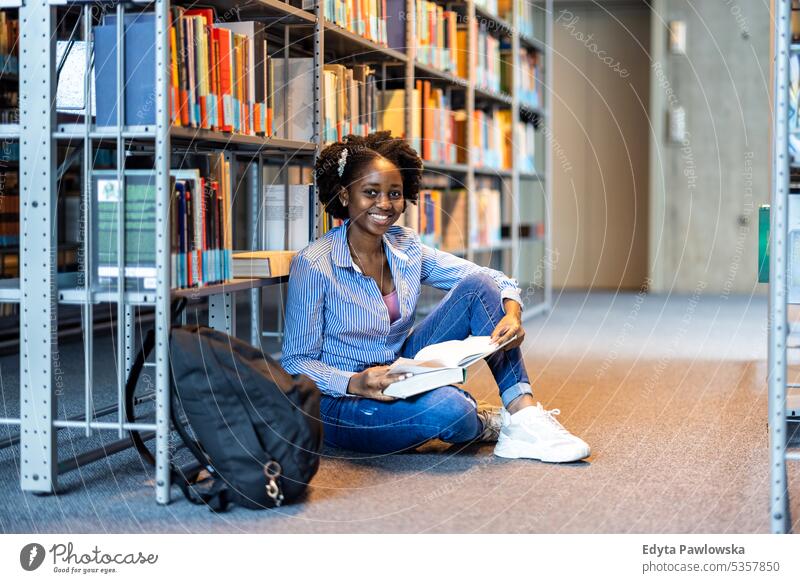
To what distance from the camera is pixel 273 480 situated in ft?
7.44

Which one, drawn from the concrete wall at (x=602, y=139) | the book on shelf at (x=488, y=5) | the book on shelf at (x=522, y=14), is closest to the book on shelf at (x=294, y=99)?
the book on shelf at (x=488, y=5)

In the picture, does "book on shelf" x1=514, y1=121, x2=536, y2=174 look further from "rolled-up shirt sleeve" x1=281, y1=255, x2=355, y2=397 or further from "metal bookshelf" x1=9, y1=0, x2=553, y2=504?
"metal bookshelf" x1=9, y1=0, x2=553, y2=504

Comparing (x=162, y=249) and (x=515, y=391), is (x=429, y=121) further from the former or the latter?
→ (x=162, y=249)

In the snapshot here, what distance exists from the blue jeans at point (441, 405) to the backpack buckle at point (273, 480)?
1.49ft

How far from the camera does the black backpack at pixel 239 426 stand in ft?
7.48

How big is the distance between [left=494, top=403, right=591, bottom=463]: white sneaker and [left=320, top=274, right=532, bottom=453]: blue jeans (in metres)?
0.06

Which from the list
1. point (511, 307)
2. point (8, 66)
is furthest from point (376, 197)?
point (8, 66)

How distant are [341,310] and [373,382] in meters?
0.26

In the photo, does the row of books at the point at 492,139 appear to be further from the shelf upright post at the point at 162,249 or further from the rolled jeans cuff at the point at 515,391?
the shelf upright post at the point at 162,249

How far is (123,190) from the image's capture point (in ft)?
7.56

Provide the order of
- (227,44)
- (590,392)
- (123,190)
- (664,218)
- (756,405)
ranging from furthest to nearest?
(664,218) → (590,392) → (756,405) → (227,44) → (123,190)
